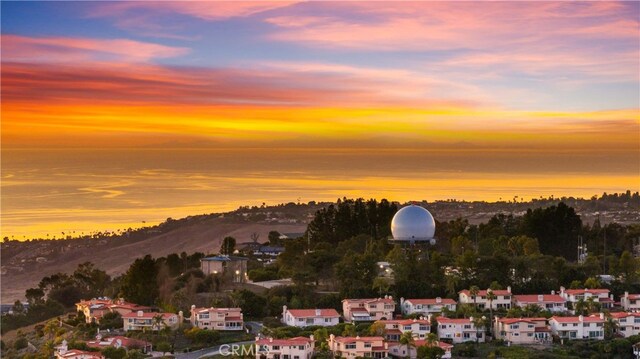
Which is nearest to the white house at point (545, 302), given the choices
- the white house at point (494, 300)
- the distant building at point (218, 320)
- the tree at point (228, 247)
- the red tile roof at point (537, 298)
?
the red tile roof at point (537, 298)

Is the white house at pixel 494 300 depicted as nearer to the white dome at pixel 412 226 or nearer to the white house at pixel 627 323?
the white house at pixel 627 323

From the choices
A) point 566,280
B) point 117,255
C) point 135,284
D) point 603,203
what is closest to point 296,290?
point 135,284

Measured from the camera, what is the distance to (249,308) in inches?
1497

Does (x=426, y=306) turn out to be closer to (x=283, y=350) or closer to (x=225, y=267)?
(x=283, y=350)

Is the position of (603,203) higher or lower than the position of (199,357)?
higher

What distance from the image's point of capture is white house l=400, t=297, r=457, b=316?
1471 inches

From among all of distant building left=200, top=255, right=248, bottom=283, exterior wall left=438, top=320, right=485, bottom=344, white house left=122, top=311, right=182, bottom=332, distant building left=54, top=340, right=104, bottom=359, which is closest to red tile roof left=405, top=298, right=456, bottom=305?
exterior wall left=438, top=320, right=485, bottom=344

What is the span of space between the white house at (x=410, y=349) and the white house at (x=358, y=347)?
0.35 m

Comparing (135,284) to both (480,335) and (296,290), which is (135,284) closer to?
(296,290)

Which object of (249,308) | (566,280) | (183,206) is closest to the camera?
(249,308)

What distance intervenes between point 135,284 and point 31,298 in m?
7.04

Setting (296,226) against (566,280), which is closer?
(566,280)

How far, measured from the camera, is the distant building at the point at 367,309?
36.4 m

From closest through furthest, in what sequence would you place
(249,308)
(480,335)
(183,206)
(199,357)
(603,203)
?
(199,357), (480,335), (249,308), (183,206), (603,203)
